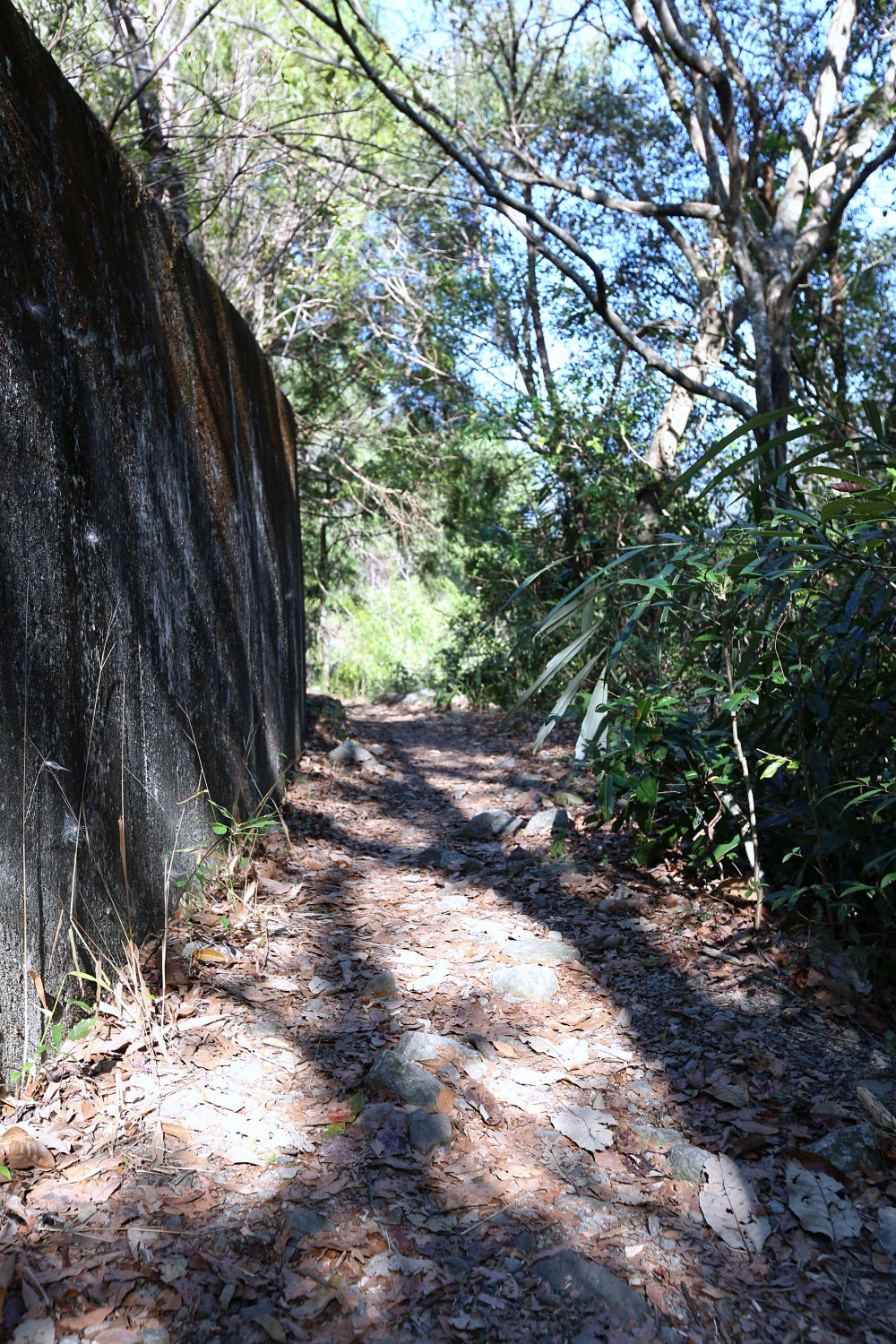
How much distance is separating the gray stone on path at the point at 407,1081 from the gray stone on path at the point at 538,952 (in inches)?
32.7

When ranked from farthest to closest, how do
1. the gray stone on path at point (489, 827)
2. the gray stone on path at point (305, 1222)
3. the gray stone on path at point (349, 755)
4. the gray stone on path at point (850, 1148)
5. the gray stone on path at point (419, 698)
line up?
1. the gray stone on path at point (419, 698)
2. the gray stone on path at point (349, 755)
3. the gray stone on path at point (489, 827)
4. the gray stone on path at point (850, 1148)
5. the gray stone on path at point (305, 1222)

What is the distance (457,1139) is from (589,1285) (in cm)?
52

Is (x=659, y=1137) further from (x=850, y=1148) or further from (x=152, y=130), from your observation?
(x=152, y=130)

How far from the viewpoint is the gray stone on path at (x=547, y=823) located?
4.58m

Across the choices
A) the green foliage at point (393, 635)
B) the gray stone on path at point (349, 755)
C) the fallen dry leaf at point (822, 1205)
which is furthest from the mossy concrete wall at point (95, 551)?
the green foliage at point (393, 635)

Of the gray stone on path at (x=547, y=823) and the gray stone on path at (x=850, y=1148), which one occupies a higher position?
the gray stone on path at (x=547, y=823)

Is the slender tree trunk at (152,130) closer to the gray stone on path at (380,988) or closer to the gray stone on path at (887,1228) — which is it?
the gray stone on path at (380,988)

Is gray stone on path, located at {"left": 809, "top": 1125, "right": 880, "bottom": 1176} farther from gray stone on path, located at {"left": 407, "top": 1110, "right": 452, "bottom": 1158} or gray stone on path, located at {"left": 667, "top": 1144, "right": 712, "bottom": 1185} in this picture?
gray stone on path, located at {"left": 407, "top": 1110, "right": 452, "bottom": 1158}

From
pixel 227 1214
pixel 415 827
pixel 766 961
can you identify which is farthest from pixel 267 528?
pixel 227 1214

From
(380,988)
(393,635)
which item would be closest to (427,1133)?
(380,988)

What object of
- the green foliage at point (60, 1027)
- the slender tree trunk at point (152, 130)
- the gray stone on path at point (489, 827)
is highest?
the slender tree trunk at point (152, 130)

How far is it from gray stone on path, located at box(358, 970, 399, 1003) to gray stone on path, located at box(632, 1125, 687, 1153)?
90 centimetres

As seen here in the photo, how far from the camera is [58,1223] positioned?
1.80m

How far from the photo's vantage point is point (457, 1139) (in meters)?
2.23
